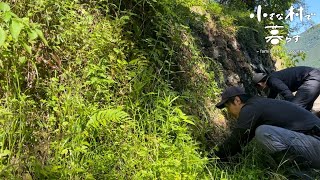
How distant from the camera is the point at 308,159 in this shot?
3.67 metres

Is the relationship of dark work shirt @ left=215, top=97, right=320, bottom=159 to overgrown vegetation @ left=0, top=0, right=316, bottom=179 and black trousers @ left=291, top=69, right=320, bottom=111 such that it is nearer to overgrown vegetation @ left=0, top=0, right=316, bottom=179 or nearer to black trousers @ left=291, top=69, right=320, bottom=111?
overgrown vegetation @ left=0, top=0, right=316, bottom=179

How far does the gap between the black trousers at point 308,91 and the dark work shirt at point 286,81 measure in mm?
106

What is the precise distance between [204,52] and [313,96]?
1.69m

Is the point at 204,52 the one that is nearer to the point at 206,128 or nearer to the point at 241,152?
the point at 206,128

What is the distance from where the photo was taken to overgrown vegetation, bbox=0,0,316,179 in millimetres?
2830

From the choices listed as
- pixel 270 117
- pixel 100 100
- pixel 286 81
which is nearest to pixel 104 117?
pixel 100 100

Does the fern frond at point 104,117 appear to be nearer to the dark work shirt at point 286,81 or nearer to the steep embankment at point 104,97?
the steep embankment at point 104,97

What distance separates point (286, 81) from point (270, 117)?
2.36 meters

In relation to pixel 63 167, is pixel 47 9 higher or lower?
higher

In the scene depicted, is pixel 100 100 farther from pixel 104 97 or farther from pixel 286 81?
pixel 286 81

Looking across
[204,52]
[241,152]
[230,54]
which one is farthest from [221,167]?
[230,54]

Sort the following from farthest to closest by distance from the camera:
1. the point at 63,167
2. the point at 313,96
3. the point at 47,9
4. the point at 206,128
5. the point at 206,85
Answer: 1. the point at 313,96
2. the point at 206,85
3. the point at 206,128
4. the point at 47,9
5. the point at 63,167

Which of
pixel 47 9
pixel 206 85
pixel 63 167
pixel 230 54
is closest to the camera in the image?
pixel 63 167

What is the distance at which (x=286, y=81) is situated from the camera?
5.93m
